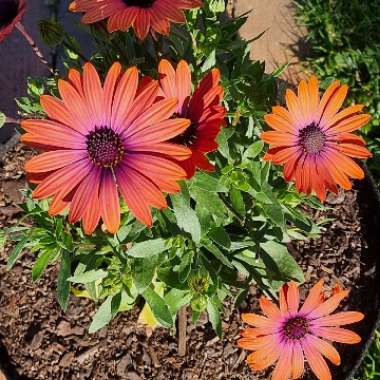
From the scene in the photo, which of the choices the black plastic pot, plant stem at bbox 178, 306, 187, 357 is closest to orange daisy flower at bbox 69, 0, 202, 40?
plant stem at bbox 178, 306, 187, 357

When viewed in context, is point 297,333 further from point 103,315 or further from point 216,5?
point 216,5

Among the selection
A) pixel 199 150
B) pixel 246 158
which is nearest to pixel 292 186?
pixel 246 158

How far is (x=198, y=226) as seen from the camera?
1.20 metres

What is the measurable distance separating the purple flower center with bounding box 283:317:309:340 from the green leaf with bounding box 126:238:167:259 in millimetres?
324

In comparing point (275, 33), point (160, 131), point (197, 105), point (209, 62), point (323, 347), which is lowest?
point (323, 347)

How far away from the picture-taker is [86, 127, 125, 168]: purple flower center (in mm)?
1045

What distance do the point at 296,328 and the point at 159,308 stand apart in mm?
313

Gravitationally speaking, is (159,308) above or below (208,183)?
below

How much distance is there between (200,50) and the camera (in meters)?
1.45

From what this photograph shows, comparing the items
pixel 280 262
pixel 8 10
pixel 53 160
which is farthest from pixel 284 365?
pixel 8 10

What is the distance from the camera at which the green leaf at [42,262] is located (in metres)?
1.31

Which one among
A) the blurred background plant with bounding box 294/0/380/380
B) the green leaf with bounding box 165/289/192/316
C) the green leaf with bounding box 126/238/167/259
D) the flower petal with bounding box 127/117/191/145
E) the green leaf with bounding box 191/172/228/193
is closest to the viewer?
the flower petal with bounding box 127/117/191/145

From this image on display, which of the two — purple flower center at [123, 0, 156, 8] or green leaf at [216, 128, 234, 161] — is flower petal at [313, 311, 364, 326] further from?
purple flower center at [123, 0, 156, 8]

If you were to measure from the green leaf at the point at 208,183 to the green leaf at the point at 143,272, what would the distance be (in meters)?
0.24
